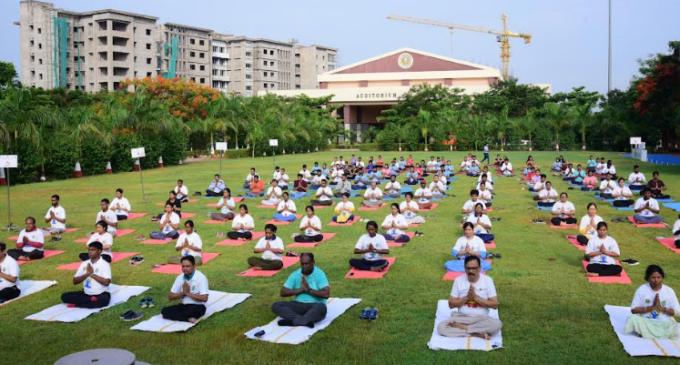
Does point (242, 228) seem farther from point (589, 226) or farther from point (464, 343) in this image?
point (464, 343)

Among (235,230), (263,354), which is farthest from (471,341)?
(235,230)

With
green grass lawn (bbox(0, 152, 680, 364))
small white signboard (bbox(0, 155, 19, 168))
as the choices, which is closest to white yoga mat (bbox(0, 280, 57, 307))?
green grass lawn (bbox(0, 152, 680, 364))

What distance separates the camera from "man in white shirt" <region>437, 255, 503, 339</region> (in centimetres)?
846

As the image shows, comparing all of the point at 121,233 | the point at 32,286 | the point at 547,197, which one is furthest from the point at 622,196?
the point at 32,286

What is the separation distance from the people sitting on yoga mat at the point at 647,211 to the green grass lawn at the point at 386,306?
44 cm

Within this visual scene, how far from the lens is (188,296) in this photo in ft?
31.8

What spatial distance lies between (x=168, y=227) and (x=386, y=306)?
8326 mm

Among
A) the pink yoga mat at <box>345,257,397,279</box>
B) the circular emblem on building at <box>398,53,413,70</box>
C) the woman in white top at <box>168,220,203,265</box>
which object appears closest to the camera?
the pink yoga mat at <box>345,257,397,279</box>

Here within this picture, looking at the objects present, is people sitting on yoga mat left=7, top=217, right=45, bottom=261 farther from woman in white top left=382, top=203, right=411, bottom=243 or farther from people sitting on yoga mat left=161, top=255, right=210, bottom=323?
woman in white top left=382, top=203, right=411, bottom=243

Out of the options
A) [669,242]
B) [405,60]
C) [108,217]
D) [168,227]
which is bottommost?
[669,242]

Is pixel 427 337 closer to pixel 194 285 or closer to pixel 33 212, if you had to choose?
pixel 194 285

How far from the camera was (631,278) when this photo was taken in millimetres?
11516

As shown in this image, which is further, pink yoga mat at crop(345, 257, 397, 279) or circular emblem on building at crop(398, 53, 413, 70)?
circular emblem on building at crop(398, 53, 413, 70)

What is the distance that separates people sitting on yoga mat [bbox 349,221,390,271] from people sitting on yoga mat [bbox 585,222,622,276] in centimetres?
387
